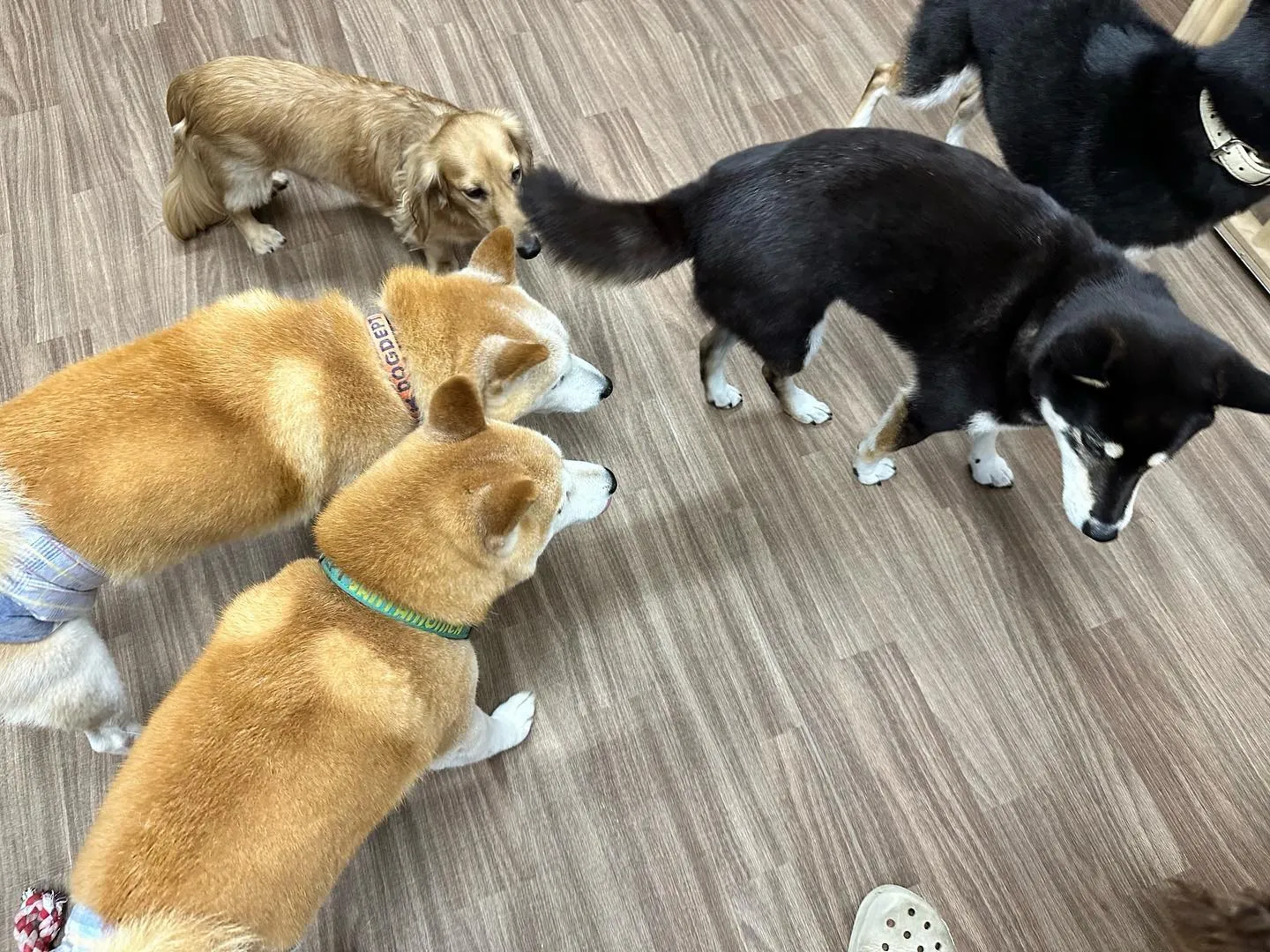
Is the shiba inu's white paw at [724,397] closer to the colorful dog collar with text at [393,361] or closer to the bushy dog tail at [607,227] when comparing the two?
the bushy dog tail at [607,227]

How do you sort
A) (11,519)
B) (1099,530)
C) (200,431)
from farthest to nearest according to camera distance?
(1099,530) < (200,431) < (11,519)

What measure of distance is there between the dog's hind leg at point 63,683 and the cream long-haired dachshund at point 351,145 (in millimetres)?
1329

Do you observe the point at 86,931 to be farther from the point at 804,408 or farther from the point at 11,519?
the point at 804,408

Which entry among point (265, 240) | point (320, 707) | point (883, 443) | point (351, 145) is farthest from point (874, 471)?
point (265, 240)

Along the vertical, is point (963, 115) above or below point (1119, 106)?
below

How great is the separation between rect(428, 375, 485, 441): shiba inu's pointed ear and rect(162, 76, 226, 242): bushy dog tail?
56.1 inches

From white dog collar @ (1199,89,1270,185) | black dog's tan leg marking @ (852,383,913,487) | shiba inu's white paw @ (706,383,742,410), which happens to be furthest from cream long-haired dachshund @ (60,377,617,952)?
white dog collar @ (1199,89,1270,185)

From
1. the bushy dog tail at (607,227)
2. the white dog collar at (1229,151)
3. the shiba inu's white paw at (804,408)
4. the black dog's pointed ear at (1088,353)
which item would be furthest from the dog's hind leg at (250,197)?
the white dog collar at (1229,151)

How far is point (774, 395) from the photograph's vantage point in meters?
2.07

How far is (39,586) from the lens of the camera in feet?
4.05

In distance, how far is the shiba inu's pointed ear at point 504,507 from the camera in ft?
3.70

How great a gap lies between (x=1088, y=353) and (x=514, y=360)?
3.56 ft

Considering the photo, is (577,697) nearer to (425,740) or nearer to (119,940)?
(425,740)

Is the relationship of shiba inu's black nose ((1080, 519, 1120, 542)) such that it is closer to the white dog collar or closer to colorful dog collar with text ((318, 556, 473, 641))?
the white dog collar
